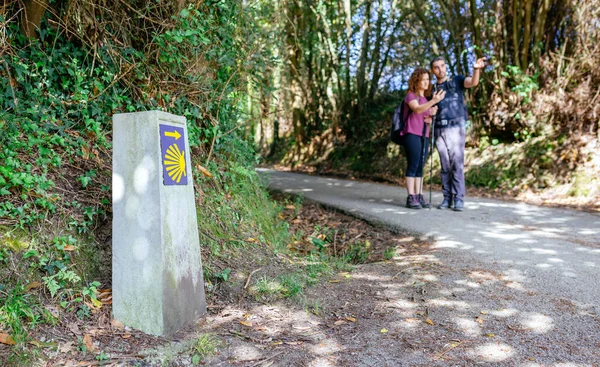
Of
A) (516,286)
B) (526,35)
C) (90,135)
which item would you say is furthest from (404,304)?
(526,35)

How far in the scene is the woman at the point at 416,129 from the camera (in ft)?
23.2

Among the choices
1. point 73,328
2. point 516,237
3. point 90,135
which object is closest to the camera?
point 73,328

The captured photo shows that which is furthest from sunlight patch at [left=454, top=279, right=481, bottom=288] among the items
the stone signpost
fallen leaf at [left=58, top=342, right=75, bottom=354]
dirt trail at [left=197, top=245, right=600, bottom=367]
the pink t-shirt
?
the pink t-shirt

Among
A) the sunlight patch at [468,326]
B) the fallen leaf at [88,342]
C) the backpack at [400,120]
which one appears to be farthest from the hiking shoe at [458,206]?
the fallen leaf at [88,342]

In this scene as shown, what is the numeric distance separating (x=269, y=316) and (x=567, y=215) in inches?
218

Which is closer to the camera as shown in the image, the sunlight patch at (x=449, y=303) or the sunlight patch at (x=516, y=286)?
the sunlight patch at (x=449, y=303)

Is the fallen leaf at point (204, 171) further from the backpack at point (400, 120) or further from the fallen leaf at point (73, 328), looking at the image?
the backpack at point (400, 120)

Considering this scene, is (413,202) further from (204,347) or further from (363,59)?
(363,59)

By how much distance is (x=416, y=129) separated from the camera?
7.30 metres

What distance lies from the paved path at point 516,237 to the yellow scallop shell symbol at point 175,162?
2815 millimetres

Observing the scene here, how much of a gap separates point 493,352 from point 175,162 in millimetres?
2466

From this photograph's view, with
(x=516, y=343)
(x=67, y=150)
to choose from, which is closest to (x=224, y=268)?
(x=67, y=150)

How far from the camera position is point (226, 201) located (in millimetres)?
5184

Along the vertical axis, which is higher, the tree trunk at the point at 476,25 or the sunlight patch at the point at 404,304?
the tree trunk at the point at 476,25
